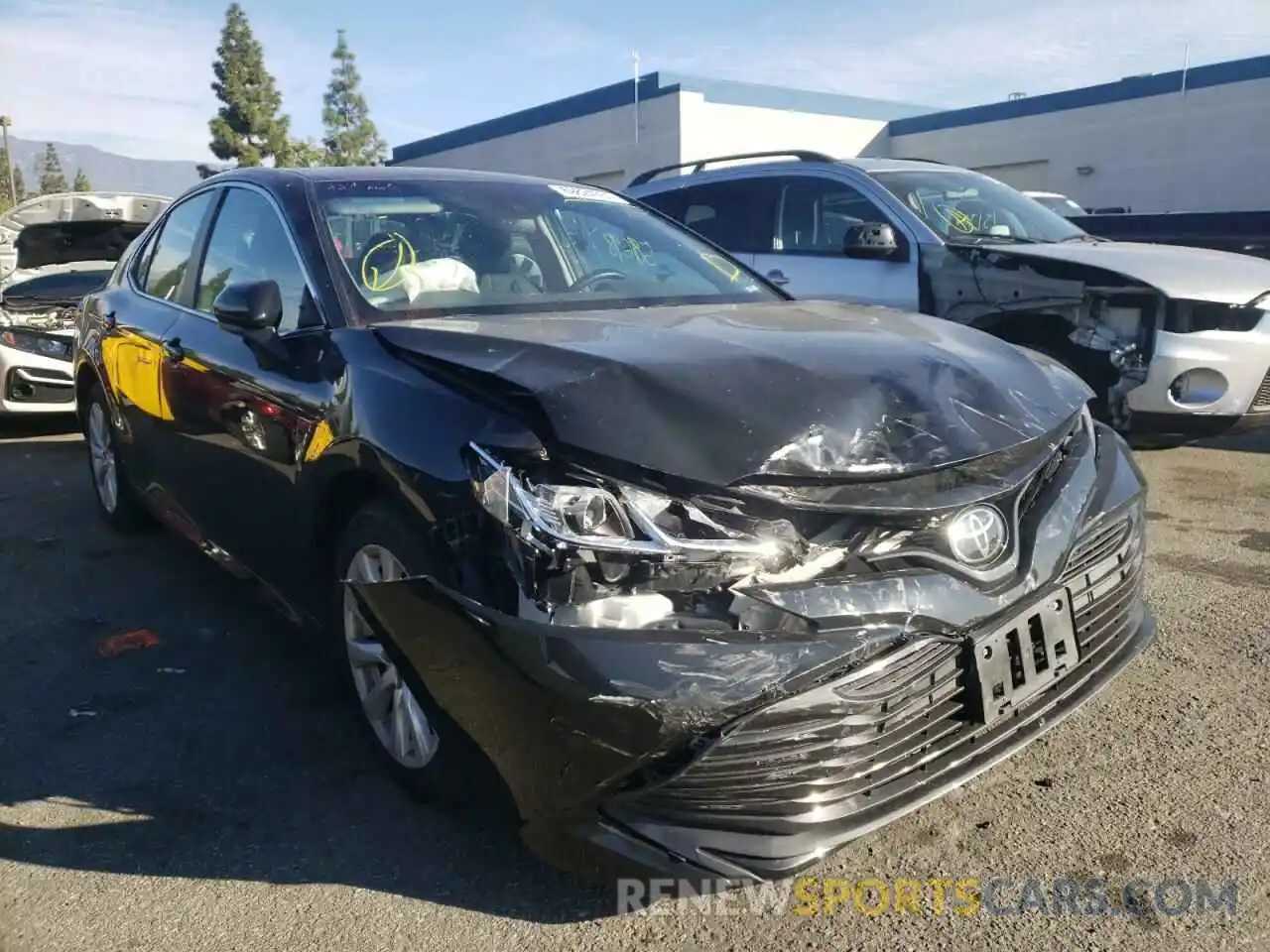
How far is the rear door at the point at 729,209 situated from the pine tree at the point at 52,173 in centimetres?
7038

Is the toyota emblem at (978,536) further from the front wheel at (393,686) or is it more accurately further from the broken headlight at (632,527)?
the front wheel at (393,686)

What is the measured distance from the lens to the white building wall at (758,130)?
26.6 m

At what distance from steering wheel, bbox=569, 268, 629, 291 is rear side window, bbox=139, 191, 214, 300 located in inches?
64.3

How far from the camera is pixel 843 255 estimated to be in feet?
21.5

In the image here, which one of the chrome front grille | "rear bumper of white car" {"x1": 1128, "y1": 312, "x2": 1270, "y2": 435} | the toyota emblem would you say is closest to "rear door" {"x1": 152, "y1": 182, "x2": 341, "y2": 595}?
the chrome front grille

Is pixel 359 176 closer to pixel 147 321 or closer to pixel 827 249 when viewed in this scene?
pixel 147 321

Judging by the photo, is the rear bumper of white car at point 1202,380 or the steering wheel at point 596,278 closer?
the steering wheel at point 596,278

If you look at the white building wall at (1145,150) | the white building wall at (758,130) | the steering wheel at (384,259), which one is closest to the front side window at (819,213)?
the steering wheel at (384,259)

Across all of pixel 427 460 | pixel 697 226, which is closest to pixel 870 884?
pixel 427 460

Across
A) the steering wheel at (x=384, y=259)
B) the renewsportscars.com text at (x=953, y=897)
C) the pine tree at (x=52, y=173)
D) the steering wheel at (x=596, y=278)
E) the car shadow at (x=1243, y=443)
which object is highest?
the pine tree at (x=52, y=173)

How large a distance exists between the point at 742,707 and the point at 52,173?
83184mm

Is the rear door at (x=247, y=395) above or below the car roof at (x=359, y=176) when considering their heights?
below

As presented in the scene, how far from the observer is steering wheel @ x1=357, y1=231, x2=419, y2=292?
10.5 feet

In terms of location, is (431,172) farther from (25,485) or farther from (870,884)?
(25,485)
